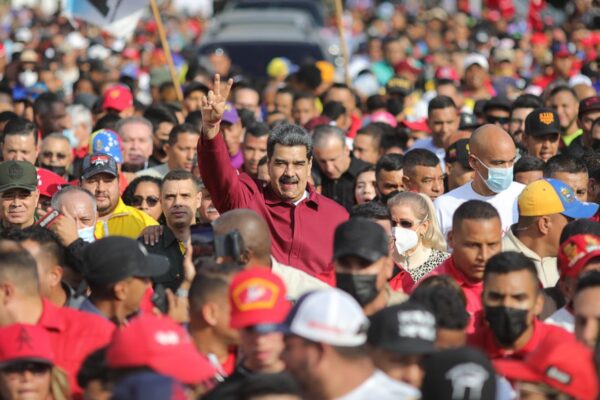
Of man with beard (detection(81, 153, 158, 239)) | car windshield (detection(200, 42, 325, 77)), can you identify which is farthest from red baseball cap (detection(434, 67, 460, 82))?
man with beard (detection(81, 153, 158, 239))

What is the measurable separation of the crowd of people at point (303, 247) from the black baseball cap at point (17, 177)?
0.07 feet

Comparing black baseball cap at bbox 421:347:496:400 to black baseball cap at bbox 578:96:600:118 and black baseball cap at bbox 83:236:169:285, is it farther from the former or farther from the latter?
black baseball cap at bbox 578:96:600:118

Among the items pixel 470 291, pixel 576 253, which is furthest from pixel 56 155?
pixel 576 253

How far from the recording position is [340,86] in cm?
1656

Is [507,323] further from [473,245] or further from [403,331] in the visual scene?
[403,331]

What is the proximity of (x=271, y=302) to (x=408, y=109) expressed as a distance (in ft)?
37.0

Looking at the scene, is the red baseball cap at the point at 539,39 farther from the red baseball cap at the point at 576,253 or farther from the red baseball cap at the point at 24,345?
the red baseball cap at the point at 24,345

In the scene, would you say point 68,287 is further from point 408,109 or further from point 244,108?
point 408,109

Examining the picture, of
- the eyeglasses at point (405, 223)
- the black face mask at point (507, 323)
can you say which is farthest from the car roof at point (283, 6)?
the black face mask at point (507, 323)

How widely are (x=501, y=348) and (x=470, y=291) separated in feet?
3.23

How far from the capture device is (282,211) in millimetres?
9664

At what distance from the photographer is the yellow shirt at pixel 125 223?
10656 millimetres

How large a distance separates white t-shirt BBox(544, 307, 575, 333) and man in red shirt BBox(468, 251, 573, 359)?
0.20 meters

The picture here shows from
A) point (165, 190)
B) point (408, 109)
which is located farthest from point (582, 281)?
point (408, 109)
